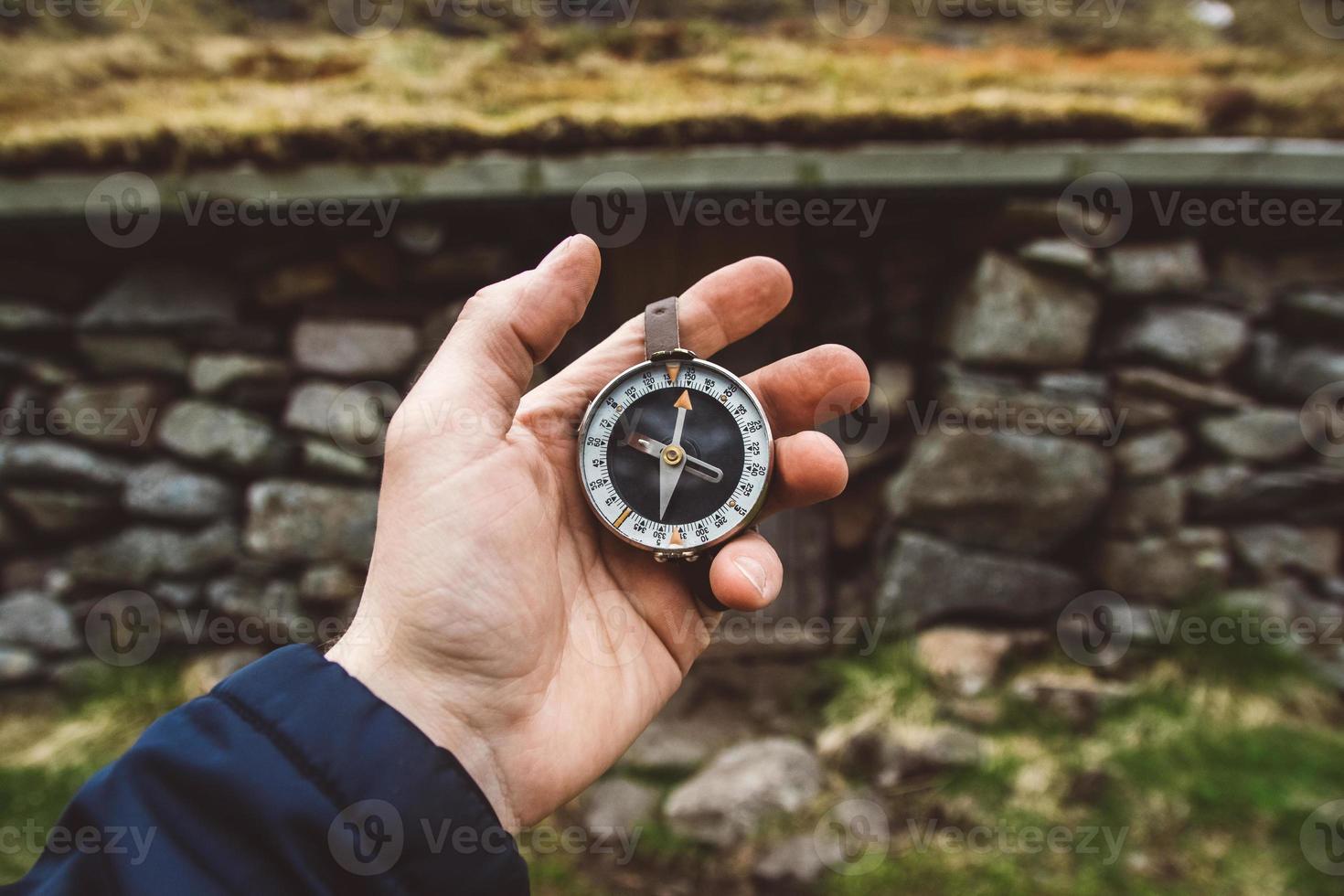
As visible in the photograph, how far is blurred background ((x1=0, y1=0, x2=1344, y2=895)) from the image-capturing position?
13.4ft

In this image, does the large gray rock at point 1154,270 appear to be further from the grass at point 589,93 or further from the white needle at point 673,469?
the white needle at point 673,469

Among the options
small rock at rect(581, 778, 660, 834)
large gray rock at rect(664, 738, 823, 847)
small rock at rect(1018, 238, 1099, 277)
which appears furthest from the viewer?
small rock at rect(1018, 238, 1099, 277)

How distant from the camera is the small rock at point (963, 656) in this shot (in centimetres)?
425

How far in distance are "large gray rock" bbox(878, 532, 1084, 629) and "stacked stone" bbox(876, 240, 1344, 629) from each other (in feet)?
0.04

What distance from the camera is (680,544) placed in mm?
2131

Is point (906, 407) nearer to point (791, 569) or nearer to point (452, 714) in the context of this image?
point (791, 569)

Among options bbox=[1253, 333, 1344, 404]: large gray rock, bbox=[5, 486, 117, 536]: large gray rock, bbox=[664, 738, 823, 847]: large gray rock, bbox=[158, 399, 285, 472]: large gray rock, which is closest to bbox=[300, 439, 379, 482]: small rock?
bbox=[158, 399, 285, 472]: large gray rock

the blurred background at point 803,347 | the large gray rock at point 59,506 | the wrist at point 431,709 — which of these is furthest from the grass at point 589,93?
the wrist at point 431,709

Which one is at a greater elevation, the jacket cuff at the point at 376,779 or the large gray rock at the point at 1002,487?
the jacket cuff at the point at 376,779

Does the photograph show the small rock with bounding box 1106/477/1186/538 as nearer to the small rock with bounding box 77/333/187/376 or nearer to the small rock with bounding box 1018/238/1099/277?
the small rock with bounding box 1018/238/1099/277

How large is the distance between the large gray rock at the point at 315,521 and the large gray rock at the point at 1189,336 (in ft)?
15.7

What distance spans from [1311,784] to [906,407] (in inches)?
110

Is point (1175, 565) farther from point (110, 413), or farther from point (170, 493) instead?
point (110, 413)

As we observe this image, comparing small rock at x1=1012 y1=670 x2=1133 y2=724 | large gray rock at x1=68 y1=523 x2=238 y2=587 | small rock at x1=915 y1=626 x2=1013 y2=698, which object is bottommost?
small rock at x1=1012 y1=670 x2=1133 y2=724
